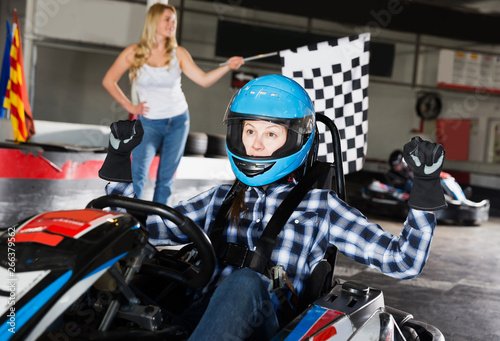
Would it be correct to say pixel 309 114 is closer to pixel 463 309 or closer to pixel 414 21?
pixel 463 309

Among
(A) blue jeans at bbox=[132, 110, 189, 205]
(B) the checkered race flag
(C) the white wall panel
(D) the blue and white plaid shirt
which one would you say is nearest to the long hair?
(A) blue jeans at bbox=[132, 110, 189, 205]

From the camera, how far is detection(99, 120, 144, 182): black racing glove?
1188mm

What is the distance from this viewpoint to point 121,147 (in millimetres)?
1204

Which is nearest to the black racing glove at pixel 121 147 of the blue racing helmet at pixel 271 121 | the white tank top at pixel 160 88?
the blue racing helmet at pixel 271 121

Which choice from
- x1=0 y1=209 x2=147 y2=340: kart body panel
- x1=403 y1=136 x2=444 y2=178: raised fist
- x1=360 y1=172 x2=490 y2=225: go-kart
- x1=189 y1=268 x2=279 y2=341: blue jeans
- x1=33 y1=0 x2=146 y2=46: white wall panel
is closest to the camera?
x1=0 y1=209 x2=147 y2=340: kart body panel

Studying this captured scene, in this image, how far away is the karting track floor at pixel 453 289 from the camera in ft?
6.98

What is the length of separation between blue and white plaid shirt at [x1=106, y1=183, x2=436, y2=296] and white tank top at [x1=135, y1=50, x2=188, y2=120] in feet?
4.64

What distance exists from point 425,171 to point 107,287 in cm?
62

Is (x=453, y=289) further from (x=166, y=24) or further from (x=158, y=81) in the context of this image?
(x=166, y=24)

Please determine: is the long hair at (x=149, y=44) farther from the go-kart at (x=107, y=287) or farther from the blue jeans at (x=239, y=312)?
the blue jeans at (x=239, y=312)

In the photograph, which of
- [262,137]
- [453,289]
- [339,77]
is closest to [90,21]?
[339,77]

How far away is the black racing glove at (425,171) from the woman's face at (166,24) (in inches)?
72.6

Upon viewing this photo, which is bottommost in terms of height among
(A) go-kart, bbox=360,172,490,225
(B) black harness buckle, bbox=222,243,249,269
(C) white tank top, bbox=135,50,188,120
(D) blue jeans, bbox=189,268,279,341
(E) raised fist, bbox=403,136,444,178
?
(A) go-kart, bbox=360,172,490,225

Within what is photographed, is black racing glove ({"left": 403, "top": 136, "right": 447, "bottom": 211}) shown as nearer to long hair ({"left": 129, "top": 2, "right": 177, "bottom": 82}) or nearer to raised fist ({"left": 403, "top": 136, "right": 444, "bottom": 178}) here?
raised fist ({"left": 403, "top": 136, "right": 444, "bottom": 178})
